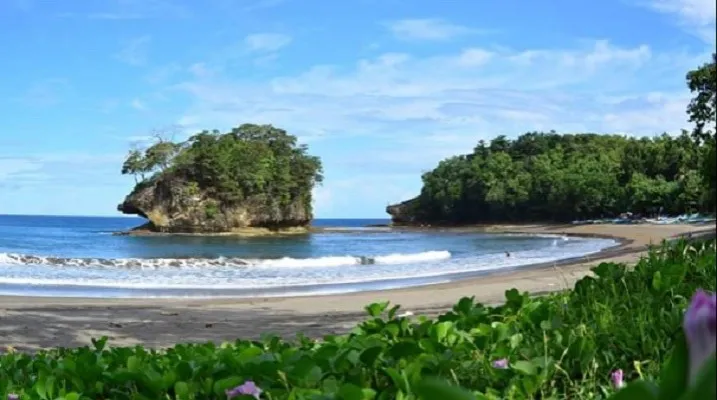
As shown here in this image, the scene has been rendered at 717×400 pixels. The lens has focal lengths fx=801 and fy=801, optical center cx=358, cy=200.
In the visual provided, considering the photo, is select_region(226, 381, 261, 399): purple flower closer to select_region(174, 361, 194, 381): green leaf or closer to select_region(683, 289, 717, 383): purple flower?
select_region(174, 361, 194, 381): green leaf

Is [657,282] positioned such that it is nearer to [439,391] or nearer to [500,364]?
[500,364]

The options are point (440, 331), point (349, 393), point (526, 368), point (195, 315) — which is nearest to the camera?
point (349, 393)

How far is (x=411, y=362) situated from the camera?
181 cm

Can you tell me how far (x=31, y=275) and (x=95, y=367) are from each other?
18135 millimetres

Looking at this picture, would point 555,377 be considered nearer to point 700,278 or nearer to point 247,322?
point 700,278

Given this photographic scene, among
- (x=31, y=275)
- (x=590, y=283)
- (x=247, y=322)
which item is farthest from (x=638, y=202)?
(x=590, y=283)

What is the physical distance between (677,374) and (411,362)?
1.39 metres

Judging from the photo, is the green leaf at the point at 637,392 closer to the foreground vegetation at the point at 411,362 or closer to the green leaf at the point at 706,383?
the green leaf at the point at 706,383

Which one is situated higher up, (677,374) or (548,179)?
(548,179)

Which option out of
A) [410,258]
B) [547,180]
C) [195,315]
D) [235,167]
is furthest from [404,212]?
[195,315]

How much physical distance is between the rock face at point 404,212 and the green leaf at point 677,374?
306 feet

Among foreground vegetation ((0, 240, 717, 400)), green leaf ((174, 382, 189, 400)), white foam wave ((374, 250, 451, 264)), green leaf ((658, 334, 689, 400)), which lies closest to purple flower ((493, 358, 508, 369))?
foreground vegetation ((0, 240, 717, 400))

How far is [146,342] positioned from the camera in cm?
759

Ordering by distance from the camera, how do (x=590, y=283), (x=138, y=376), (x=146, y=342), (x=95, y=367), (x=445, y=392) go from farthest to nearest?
(x=146, y=342), (x=590, y=283), (x=95, y=367), (x=138, y=376), (x=445, y=392)
